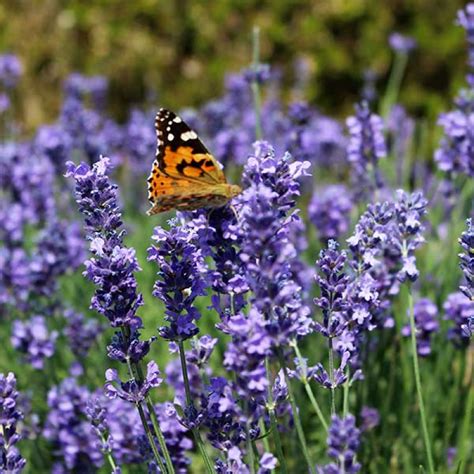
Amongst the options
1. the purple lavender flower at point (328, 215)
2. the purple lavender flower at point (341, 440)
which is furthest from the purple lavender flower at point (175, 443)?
the purple lavender flower at point (328, 215)

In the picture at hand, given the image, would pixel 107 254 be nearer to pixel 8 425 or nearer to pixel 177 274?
pixel 177 274

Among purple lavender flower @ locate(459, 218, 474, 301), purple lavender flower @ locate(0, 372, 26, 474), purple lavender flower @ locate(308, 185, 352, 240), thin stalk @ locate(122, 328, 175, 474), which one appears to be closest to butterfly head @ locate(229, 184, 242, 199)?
thin stalk @ locate(122, 328, 175, 474)

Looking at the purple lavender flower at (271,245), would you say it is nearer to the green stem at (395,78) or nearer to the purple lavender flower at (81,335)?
the purple lavender flower at (81,335)

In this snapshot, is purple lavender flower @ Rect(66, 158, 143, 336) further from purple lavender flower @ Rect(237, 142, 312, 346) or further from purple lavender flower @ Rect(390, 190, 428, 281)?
purple lavender flower @ Rect(390, 190, 428, 281)

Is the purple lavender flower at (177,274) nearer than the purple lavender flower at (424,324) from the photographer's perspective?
Yes

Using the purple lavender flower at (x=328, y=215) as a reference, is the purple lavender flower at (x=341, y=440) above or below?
below
